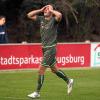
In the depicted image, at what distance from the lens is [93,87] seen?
16188 millimetres

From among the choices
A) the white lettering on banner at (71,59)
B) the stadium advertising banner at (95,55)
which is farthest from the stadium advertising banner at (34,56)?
the stadium advertising banner at (95,55)

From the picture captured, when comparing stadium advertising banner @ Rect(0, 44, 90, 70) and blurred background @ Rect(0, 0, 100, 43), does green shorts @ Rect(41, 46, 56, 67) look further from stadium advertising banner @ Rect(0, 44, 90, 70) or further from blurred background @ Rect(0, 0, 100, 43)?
blurred background @ Rect(0, 0, 100, 43)

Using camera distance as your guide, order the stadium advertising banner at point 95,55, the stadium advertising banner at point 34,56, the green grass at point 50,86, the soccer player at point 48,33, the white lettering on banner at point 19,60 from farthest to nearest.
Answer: the stadium advertising banner at point 95,55 → the stadium advertising banner at point 34,56 → the white lettering on banner at point 19,60 → the green grass at point 50,86 → the soccer player at point 48,33

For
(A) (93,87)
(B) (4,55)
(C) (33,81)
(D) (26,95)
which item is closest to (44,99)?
(D) (26,95)

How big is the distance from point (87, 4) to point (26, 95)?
2280cm

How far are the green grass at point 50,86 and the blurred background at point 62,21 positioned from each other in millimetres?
14845

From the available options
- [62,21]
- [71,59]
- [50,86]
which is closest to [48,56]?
[50,86]

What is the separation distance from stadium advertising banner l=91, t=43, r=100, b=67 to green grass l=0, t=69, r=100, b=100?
1886 millimetres

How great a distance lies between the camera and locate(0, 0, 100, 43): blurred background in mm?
36875

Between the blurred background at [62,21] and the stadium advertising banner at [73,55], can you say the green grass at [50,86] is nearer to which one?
the stadium advertising banner at [73,55]

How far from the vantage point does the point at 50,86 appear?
53.8 ft

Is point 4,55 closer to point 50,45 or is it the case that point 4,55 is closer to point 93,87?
point 93,87

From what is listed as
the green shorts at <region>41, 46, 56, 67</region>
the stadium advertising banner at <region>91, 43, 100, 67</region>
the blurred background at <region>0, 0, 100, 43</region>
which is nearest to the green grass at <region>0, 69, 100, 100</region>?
the green shorts at <region>41, 46, 56, 67</region>

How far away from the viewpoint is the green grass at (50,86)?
13.8 metres
